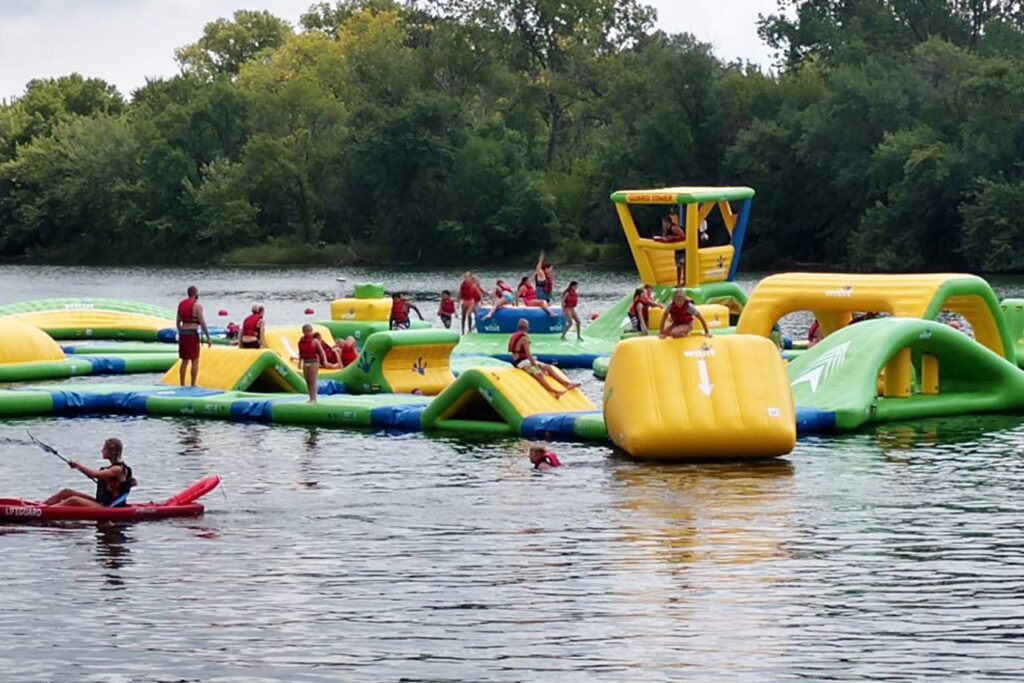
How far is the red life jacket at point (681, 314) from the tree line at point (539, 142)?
54185 millimetres

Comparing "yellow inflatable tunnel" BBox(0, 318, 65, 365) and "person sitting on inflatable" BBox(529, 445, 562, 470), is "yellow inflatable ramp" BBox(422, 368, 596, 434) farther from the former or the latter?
"yellow inflatable tunnel" BBox(0, 318, 65, 365)

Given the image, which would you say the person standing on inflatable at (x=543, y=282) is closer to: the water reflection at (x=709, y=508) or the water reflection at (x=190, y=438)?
the water reflection at (x=190, y=438)

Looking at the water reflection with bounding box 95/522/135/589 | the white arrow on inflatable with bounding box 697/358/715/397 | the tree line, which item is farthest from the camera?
the tree line

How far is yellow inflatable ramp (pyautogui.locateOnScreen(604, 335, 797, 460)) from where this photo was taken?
23.2 meters

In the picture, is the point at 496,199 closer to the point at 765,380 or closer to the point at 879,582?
the point at 765,380

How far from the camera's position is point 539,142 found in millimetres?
106812

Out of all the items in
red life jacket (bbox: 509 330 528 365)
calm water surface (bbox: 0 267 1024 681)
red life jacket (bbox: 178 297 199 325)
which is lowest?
calm water surface (bbox: 0 267 1024 681)

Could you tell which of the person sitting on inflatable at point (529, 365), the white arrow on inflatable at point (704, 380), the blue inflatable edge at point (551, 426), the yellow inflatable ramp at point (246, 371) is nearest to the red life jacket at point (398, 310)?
the yellow inflatable ramp at point (246, 371)

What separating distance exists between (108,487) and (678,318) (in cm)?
782

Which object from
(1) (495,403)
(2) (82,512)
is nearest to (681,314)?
(1) (495,403)

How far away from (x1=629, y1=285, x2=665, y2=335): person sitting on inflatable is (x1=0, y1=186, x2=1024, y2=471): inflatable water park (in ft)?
0.36

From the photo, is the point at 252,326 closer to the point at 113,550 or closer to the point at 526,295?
the point at 526,295

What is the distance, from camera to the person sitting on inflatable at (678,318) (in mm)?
23969

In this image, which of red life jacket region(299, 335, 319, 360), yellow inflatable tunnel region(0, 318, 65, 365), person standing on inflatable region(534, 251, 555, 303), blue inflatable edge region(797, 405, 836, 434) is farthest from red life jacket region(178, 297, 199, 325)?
person standing on inflatable region(534, 251, 555, 303)
